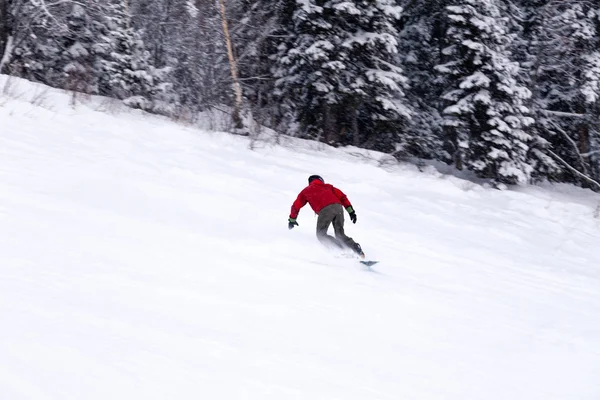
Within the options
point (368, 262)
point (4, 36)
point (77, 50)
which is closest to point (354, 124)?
point (77, 50)

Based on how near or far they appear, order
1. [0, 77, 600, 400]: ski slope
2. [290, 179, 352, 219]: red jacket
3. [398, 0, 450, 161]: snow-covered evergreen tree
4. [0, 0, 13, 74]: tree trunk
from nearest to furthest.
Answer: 1. [0, 77, 600, 400]: ski slope
2. [290, 179, 352, 219]: red jacket
3. [0, 0, 13, 74]: tree trunk
4. [398, 0, 450, 161]: snow-covered evergreen tree

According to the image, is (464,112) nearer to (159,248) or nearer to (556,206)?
(556,206)

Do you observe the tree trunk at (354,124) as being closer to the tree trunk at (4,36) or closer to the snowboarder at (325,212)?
the snowboarder at (325,212)

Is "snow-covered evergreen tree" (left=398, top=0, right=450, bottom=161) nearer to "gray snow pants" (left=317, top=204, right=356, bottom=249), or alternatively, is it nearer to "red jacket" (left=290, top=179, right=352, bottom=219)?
"red jacket" (left=290, top=179, right=352, bottom=219)

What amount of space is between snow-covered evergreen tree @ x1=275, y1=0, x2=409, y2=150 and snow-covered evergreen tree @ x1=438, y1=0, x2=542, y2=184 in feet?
5.91

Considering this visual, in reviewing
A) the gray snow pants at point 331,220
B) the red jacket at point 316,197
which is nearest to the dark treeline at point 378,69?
the red jacket at point 316,197

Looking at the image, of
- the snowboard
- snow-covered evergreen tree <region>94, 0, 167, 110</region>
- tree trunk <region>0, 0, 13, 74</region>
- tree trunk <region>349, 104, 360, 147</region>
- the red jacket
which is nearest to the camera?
the snowboard

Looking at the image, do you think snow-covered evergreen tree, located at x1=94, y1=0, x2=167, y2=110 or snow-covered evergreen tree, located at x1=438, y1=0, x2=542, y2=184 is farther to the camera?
snow-covered evergreen tree, located at x1=94, y1=0, x2=167, y2=110

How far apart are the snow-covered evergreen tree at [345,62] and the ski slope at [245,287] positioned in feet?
18.2

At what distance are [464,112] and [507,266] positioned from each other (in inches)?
360

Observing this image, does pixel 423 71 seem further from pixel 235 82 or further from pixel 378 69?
A: pixel 235 82

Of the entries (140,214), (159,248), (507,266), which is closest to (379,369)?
(159,248)

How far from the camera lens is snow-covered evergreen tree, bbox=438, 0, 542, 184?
17609 mm

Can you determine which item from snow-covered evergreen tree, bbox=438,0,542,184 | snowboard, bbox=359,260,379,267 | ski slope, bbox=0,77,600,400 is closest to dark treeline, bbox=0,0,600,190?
snow-covered evergreen tree, bbox=438,0,542,184
